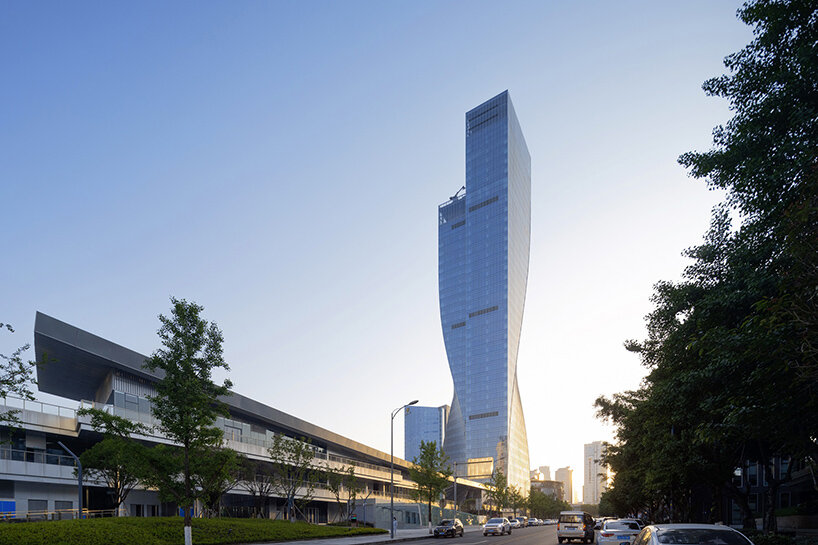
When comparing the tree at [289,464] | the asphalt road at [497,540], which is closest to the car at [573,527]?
the asphalt road at [497,540]

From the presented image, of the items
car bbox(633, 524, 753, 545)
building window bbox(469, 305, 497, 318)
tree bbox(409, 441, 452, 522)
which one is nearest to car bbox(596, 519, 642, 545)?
car bbox(633, 524, 753, 545)

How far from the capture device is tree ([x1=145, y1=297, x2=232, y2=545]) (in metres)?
28.1

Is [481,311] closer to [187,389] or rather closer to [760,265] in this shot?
[187,389]

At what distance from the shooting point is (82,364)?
159 feet

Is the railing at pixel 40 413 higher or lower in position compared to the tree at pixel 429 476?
higher

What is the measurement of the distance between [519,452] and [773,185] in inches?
7679

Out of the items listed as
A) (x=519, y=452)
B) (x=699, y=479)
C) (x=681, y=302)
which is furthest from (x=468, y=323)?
(x=681, y=302)

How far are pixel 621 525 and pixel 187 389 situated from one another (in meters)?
20.5

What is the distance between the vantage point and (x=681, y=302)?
914 inches

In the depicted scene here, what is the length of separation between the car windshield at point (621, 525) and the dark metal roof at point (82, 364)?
18.5 m

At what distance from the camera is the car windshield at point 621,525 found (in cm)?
2771

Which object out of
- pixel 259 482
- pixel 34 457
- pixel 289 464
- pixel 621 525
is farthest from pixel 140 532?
pixel 259 482

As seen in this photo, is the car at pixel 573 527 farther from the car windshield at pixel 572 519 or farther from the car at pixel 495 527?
the car at pixel 495 527

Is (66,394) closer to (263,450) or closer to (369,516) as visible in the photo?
(263,450)
